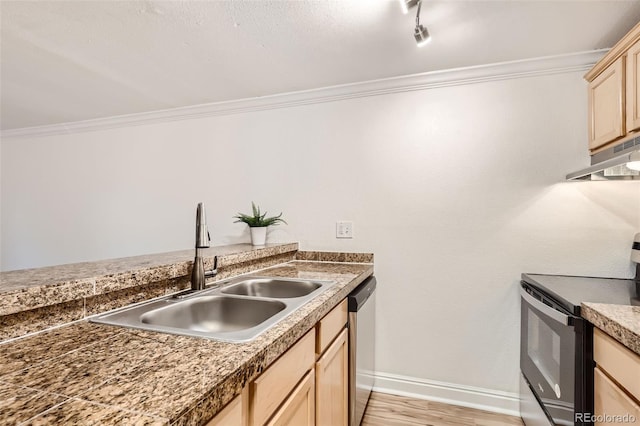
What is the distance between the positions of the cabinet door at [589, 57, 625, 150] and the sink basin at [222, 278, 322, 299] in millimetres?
1681

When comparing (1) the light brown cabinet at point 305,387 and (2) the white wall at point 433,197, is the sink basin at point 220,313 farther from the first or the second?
(2) the white wall at point 433,197

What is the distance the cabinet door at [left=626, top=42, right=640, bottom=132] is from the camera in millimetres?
1400

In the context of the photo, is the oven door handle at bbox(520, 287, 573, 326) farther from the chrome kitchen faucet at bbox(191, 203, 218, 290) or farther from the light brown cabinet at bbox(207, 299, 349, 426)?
the chrome kitchen faucet at bbox(191, 203, 218, 290)

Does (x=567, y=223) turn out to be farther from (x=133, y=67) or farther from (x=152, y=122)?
(x=152, y=122)

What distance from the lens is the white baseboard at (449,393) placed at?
1953mm

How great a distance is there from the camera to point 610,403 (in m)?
1.10

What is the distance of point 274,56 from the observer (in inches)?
74.6

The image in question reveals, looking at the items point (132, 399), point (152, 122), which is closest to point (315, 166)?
point (152, 122)

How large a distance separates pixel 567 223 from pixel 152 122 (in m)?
3.31

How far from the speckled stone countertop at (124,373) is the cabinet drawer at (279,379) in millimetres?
44

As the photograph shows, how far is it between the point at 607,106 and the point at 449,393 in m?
1.90

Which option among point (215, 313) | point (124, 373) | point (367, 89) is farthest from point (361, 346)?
point (367, 89)

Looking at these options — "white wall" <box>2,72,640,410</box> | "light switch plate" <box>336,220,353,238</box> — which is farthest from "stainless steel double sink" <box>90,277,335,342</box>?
"white wall" <box>2,72,640,410</box>

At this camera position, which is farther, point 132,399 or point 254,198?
point 254,198
